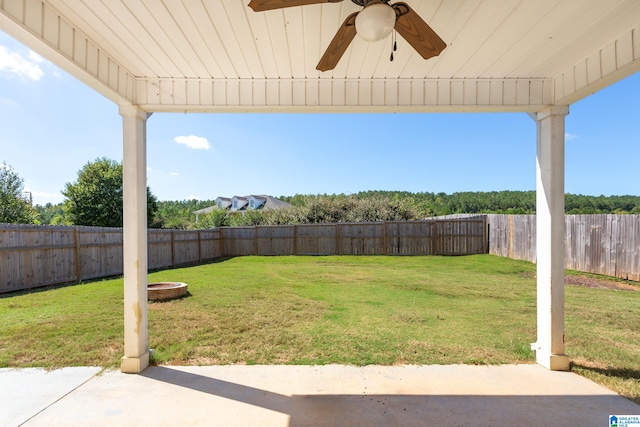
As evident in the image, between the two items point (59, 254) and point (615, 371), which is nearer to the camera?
point (615, 371)

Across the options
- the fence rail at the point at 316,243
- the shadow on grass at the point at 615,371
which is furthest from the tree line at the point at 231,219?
the shadow on grass at the point at 615,371

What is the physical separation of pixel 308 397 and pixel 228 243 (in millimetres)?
12783

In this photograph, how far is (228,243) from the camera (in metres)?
14.7

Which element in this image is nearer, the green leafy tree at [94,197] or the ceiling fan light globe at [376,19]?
the ceiling fan light globe at [376,19]

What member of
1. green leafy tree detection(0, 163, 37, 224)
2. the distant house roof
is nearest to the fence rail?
green leafy tree detection(0, 163, 37, 224)

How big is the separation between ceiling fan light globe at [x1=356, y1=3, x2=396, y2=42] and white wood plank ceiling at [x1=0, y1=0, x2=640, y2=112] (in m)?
0.43

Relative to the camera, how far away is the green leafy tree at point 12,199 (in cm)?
1681

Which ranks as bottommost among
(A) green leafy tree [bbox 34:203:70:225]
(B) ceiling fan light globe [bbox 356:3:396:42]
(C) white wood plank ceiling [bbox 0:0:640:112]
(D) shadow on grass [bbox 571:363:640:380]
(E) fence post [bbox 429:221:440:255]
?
(D) shadow on grass [bbox 571:363:640:380]

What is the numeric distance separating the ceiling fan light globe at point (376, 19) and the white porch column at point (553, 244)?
7.86 feet

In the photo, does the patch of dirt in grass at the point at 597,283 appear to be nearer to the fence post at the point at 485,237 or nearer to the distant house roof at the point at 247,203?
the fence post at the point at 485,237

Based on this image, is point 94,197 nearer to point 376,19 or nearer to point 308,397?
point 308,397

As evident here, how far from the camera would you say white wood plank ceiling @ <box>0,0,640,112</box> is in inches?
81.3

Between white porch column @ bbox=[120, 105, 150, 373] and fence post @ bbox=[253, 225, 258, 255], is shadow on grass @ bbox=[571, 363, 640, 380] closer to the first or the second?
white porch column @ bbox=[120, 105, 150, 373]

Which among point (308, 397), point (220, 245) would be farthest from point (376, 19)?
point (220, 245)
